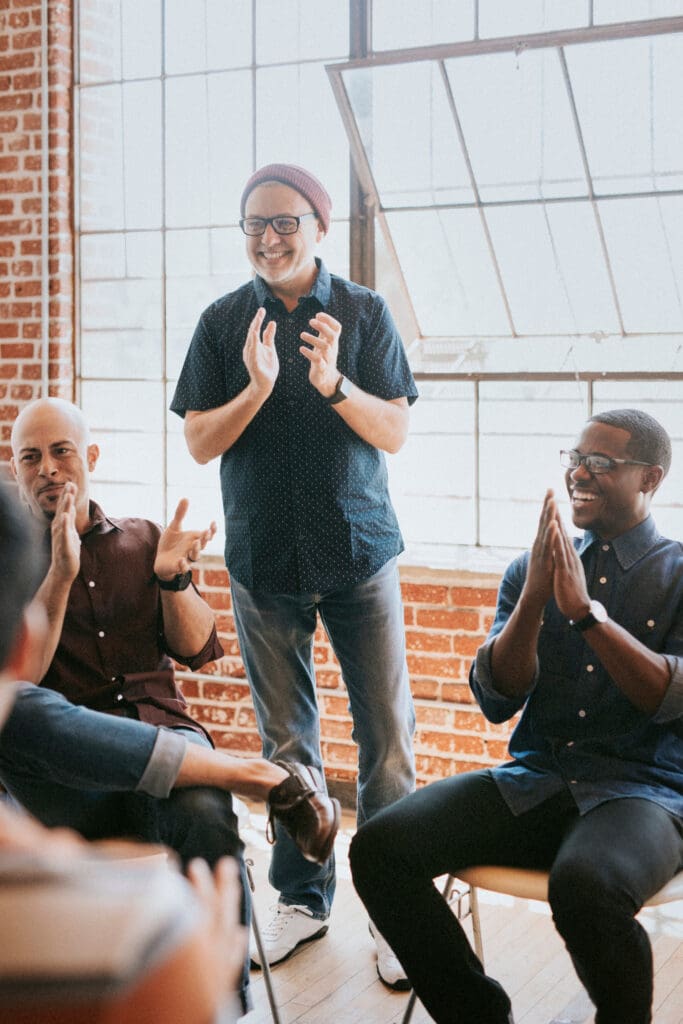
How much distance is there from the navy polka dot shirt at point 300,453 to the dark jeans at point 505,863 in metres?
0.71

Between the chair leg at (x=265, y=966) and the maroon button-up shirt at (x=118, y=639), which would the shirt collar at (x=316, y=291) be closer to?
the maroon button-up shirt at (x=118, y=639)

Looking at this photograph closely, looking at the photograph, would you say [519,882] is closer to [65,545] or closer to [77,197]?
[65,545]

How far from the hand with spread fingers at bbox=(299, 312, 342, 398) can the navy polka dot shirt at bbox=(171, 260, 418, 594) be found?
15 centimetres

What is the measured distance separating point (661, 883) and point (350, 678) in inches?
40.8

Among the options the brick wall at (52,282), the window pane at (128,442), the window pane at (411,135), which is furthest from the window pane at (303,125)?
the window pane at (128,442)

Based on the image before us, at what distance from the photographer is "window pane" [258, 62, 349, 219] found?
3.99 metres

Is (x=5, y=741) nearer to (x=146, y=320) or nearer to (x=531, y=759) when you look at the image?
(x=531, y=759)

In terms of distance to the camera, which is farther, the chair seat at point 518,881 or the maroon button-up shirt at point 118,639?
the maroon button-up shirt at point 118,639

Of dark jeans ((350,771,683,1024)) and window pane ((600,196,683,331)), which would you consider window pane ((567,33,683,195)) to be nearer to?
window pane ((600,196,683,331))

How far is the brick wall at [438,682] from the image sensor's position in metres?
3.79

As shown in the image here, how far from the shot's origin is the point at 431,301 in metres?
3.93

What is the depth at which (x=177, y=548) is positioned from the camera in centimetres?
256

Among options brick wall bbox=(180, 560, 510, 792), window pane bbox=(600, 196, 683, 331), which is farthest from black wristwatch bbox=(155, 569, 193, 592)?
window pane bbox=(600, 196, 683, 331)

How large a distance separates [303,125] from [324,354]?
5.37 feet
